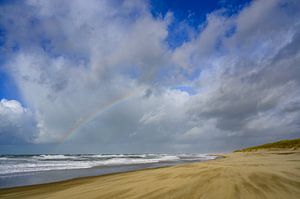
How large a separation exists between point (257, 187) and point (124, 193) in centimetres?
528

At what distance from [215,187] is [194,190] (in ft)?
3.12

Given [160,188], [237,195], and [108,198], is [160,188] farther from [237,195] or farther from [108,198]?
[237,195]

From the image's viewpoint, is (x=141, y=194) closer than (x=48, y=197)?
Yes

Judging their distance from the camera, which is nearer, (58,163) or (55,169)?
(55,169)

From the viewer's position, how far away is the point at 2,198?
29.5ft

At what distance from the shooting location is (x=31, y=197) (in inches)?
345

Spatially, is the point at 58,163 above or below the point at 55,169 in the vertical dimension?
above

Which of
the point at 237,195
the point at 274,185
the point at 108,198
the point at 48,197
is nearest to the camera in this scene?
the point at 237,195

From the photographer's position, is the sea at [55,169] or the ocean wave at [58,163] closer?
the sea at [55,169]

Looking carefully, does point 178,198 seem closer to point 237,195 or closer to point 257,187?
point 237,195

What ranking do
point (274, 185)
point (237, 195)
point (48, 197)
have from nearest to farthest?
point (237, 195) → point (274, 185) → point (48, 197)

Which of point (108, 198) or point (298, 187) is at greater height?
point (108, 198)

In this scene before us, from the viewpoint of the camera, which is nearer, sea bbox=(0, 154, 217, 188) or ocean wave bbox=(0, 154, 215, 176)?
sea bbox=(0, 154, 217, 188)

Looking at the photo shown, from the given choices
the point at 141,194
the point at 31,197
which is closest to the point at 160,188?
the point at 141,194
